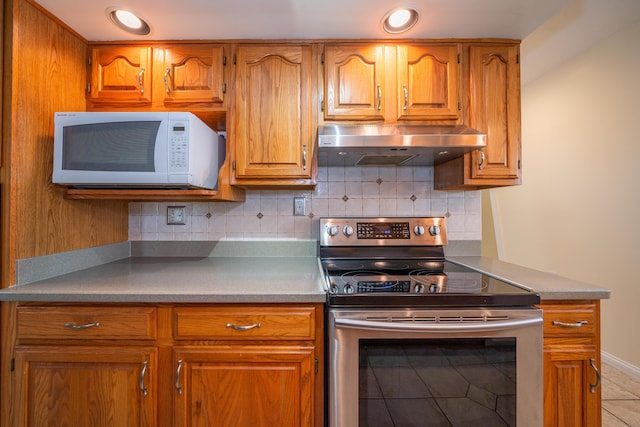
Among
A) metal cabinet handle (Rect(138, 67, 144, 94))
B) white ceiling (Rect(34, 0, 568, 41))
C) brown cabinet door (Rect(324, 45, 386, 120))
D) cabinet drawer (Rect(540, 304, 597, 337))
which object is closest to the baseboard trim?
cabinet drawer (Rect(540, 304, 597, 337))

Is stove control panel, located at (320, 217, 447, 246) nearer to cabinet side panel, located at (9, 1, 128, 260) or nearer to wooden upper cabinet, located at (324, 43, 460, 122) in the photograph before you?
wooden upper cabinet, located at (324, 43, 460, 122)

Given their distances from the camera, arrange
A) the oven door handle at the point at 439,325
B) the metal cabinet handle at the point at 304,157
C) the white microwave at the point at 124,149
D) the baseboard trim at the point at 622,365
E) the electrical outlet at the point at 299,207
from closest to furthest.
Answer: the oven door handle at the point at 439,325, the white microwave at the point at 124,149, the metal cabinet handle at the point at 304,157, the electrical outlet at the point at 299,207, the baseboard trim at the point at 622,365

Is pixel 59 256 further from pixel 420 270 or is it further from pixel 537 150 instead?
pixel 537 150

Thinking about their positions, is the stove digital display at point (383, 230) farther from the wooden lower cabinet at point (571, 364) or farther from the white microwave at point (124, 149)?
the white microwave at point (124, 149)

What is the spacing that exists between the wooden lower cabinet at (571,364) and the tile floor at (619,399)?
2.98 feet

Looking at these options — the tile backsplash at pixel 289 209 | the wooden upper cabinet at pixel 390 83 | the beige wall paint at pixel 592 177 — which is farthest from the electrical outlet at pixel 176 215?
the beige wall paint at pixel 592 177

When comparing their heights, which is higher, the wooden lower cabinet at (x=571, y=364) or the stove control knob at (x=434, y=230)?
the stove control knob at (x=434, y=230)

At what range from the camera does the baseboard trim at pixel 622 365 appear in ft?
7.29

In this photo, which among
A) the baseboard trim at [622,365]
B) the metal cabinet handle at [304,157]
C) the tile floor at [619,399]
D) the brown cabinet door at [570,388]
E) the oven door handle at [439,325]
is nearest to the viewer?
the oven door handle at [439,325]

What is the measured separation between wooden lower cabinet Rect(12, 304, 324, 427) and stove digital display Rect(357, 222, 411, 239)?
2.47 feet

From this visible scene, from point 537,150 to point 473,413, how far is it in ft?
9.08

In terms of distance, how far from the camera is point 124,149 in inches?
55.3

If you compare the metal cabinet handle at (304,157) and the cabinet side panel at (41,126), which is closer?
the cabinet side panel at (41,126)

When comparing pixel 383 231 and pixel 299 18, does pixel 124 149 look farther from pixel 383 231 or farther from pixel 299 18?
pixel 383 231
